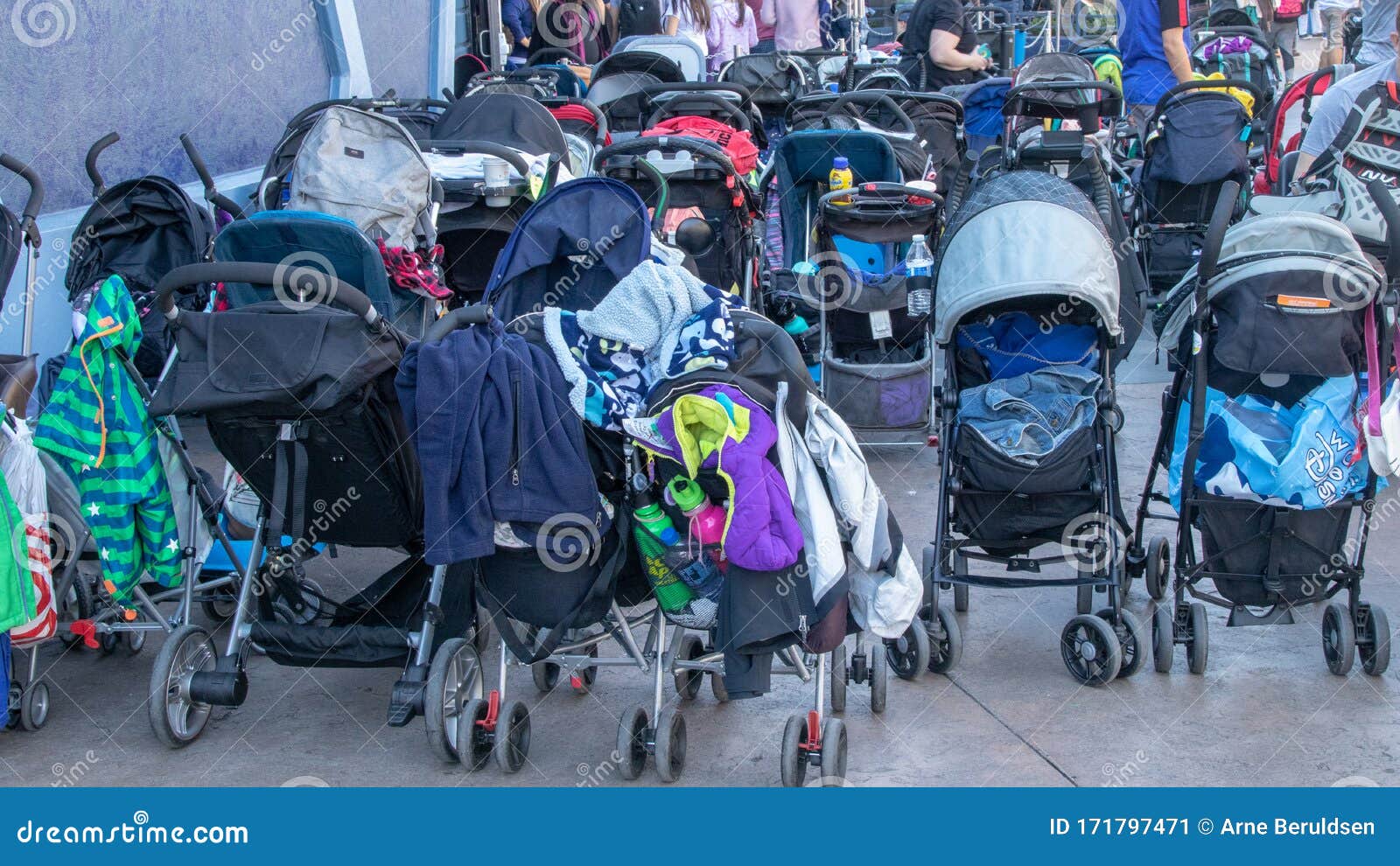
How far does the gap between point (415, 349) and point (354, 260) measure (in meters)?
1.05

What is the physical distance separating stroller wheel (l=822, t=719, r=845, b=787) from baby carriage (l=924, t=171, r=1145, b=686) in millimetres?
858

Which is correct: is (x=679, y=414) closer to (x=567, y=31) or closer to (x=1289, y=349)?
(x=1289, y=349)

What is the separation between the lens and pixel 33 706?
4191 mm

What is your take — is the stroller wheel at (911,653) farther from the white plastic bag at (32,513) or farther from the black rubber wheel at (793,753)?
the white plastic bag at (32,513)

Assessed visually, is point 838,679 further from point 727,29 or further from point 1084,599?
point 727,29

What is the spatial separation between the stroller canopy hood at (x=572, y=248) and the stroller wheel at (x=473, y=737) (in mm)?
1128

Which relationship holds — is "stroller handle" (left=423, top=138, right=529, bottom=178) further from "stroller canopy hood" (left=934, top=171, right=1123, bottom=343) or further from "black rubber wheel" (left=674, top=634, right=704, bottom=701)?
"black rubber wheel" (left=674, top=634, right=704, bottom=701)

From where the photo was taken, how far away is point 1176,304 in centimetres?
467

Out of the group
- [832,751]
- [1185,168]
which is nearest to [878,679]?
[832,751]

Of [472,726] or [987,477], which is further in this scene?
[987,477]

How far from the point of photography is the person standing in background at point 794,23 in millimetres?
13164

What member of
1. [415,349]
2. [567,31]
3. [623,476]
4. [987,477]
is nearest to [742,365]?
[623,476]

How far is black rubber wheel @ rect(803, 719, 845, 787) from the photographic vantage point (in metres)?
3.65

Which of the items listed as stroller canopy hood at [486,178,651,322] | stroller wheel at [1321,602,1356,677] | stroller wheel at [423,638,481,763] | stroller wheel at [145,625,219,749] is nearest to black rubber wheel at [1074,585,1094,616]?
stroller wheel at [1321,602,1356,677]
